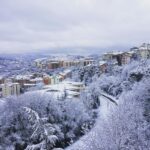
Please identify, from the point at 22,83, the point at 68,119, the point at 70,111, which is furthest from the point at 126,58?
the point at 68,119

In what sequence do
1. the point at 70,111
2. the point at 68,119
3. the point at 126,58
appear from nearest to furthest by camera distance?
the point at 68,119, the point at 70,111, the point at 126,58

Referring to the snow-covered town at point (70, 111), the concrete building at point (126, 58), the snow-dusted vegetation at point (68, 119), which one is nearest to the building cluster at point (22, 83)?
the snow-covered town at point (70, 111)

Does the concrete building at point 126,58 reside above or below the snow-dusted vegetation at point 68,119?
above

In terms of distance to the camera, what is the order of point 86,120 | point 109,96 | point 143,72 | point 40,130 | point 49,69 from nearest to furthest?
point 40,130, point 86,120, point 143,72, point 109,96, point 49,69

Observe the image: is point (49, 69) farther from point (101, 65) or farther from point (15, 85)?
point (15, 85)

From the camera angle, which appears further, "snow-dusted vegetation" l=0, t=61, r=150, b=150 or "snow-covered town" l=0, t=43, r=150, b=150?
"snow-dusted vegetation" l=0, t=61, r=150, b=150

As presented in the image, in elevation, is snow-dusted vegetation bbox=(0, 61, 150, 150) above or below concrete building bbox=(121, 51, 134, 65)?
below

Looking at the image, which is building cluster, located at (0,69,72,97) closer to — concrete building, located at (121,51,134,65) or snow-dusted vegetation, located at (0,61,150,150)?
concrete building, located at (121,51,134,65)

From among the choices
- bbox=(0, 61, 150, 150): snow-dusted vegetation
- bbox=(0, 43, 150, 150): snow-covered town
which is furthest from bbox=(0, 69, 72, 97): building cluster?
bbox=(0, 61, 150, 150): snow-dusted vegetation

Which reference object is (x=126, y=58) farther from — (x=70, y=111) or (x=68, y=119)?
(x=68, y=119)

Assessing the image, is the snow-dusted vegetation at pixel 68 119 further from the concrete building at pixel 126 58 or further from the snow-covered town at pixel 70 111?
the concrete building at pixel 126 58

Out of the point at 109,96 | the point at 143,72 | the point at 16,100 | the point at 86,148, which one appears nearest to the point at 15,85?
the point at 109,96
